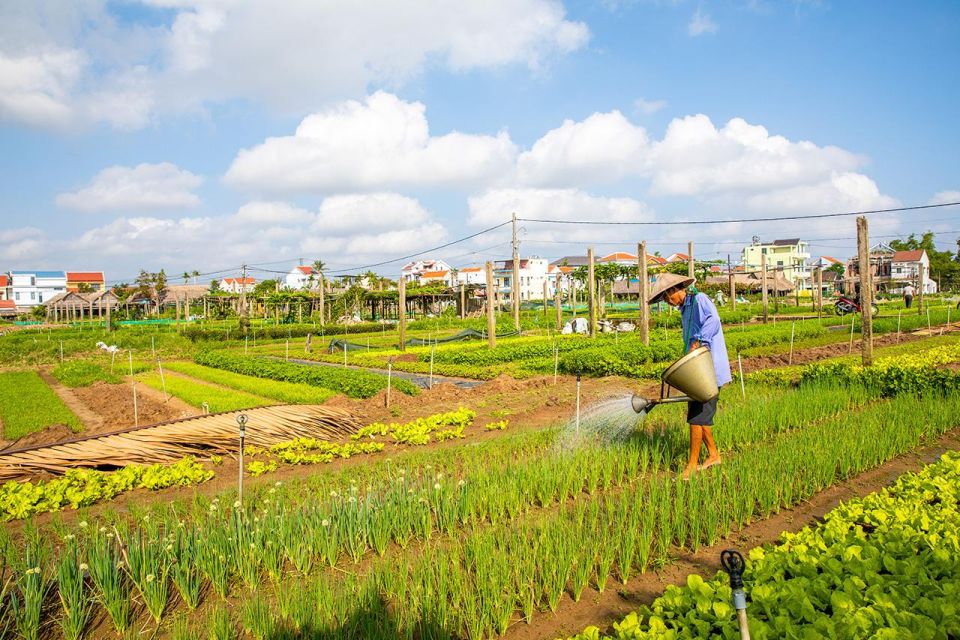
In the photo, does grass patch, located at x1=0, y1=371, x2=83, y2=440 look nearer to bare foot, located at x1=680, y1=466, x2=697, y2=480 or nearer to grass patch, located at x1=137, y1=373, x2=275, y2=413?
grass patch, located at x1=137, y1=373, x2=275, y2=413

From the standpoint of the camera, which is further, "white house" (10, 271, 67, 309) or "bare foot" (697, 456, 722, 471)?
"white house" (10, 271, 67, 309)

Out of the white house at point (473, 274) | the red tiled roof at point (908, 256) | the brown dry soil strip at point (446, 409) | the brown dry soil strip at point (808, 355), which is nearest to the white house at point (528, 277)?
the white house at point (473, 274)

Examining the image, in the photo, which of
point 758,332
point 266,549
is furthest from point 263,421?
point 758,332

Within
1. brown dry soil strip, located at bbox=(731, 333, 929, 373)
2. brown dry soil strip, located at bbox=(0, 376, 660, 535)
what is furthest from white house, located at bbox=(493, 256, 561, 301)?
brown dry soil strip, located at bbox=(0, 376, 660, 535)

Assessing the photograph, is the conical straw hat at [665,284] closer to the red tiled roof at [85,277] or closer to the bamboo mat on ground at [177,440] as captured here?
the bamboo mat on ground at [177,440]

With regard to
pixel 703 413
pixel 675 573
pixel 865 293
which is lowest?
pixel 675 573

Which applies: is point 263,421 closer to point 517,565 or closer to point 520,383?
point 517,565

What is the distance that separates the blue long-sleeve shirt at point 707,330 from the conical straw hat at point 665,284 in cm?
22

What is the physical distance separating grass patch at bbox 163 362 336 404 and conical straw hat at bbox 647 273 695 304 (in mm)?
7668

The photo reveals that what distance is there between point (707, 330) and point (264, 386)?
11752 millimetres

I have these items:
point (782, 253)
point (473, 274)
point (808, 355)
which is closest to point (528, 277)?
point (473, 274)

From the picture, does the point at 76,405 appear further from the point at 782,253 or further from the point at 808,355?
the point at 782,253

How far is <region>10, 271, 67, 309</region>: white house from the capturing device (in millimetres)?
78812

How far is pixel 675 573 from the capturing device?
381 centimetres
